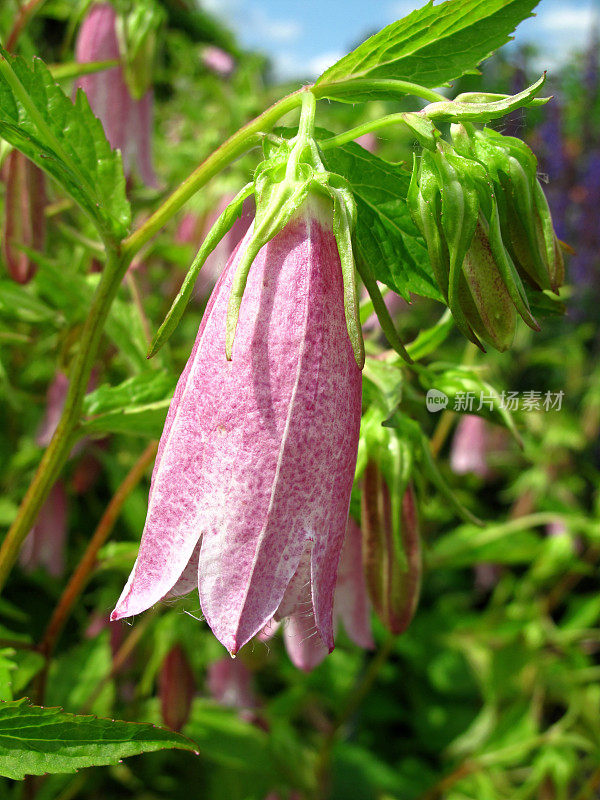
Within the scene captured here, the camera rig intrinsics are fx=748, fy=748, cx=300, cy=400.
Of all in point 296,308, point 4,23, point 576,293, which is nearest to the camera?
point 296,308

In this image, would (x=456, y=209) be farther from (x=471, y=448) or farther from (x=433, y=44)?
(x=471, y=448)

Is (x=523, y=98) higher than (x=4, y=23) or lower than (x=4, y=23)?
lower

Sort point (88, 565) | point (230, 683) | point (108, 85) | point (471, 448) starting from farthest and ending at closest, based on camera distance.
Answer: point (471, 448)
point (230, 683)
point (108, 85)
point (88, 565)

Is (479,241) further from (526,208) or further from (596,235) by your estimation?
(596,235)

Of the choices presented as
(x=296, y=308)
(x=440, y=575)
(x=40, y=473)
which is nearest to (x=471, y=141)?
(x=296, y=308)

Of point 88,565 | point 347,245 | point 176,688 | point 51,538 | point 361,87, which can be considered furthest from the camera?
point 51,538

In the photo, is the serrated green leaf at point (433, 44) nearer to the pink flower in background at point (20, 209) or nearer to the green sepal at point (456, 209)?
the green sepal at point (456, 209)

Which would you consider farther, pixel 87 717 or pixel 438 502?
pixel 438 502

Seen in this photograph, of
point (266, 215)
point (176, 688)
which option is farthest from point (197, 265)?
point (176, 688)
